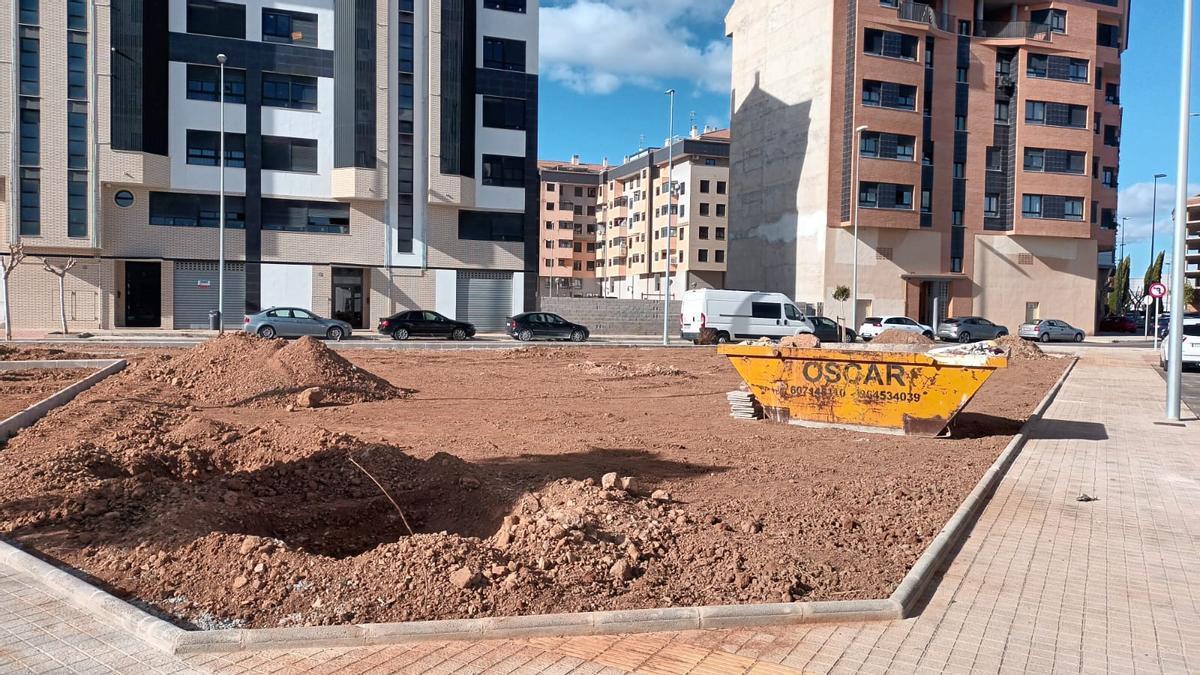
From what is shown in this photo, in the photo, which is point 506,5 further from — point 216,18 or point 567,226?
point 567,226

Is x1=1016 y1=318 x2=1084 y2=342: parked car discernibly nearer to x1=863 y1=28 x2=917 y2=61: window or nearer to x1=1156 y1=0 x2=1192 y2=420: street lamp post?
x1=863 y1=28 x2=917 y2=61: window

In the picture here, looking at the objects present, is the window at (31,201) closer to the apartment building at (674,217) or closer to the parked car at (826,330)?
the parked car at (826,330)

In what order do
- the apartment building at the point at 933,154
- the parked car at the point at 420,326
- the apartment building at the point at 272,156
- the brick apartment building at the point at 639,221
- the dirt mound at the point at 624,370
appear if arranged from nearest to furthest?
the dirt mound at the point at 624,370 → the parked car at the point at 420,326 → the apartment building at the point at 272,156 → the apartment building at the point at 933,154 → the brick apartment building at the point at 639,221

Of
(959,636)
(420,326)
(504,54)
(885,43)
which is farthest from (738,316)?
(959,636)

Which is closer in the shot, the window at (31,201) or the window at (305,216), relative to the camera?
the window at (31,201)

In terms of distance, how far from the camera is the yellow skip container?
11.2 metres

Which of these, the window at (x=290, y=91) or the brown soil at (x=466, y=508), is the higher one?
the window at (x=290, y=91)

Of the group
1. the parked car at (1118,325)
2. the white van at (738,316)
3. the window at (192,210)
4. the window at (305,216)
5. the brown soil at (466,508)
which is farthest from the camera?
the parked car at (1118,325)

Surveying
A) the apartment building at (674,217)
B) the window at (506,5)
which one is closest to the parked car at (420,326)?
the window at (506,5)

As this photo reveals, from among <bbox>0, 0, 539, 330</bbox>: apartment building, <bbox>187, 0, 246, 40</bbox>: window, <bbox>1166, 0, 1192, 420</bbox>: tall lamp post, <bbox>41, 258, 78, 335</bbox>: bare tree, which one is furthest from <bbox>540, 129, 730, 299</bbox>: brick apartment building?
<bbox>1166, 0, 1192, 420</bbox>: tall lamp post

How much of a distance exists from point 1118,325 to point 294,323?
201ft

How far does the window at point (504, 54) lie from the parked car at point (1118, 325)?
49475mm

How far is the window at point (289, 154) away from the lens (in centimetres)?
4009

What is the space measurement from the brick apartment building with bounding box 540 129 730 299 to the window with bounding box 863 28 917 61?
29127mm
